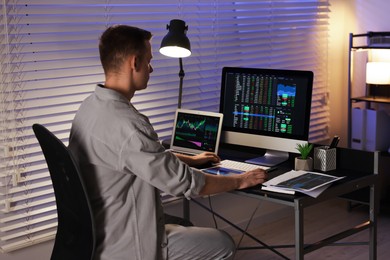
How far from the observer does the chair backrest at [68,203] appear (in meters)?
2.31

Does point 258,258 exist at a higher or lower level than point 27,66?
lower

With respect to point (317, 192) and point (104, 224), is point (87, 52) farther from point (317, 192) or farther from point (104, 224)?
point (317, 192)

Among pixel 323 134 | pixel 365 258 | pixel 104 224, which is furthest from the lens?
pixel 323 134

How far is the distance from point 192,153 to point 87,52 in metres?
0.74

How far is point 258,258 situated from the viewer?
380 cm

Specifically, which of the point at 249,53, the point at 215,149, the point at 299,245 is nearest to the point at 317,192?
the point at 299,245

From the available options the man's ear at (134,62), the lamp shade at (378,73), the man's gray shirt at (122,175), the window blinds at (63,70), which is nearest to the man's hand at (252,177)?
the man's gray shirt at (122,175)

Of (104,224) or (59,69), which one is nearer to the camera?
(104,224)

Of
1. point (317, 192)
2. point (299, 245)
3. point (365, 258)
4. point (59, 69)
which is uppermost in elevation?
point (59, 69)

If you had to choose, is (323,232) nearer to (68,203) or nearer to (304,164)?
(304,164)

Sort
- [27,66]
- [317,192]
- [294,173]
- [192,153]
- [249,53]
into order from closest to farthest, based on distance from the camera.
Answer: [317,192], [294,173], [27,66], [192,153], [249,53]

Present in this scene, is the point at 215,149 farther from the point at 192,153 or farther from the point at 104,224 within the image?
the point at 104,224

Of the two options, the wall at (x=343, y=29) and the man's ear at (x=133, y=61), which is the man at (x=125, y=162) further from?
the wall at (x=343, y=29)

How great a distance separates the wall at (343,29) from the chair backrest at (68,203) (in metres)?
2.77
